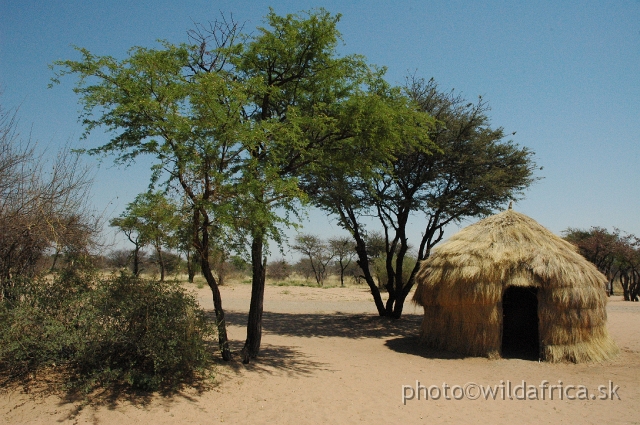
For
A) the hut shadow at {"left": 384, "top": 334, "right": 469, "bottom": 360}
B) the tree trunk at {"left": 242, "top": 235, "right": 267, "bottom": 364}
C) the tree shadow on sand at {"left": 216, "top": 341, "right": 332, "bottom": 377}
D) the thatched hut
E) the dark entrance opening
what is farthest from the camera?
the dark entrance opening

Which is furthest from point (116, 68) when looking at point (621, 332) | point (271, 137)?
point (621, 332)

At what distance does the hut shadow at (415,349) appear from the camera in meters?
10.8

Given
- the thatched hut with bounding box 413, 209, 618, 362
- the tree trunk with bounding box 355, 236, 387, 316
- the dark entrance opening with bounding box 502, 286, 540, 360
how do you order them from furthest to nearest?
the tree trunk with bounding box 355, 236, 387, 316, the dark entrance opening with bounding box 502, 286, 540, 360, the thatched hut with bounding box 413, 209, 618, 362

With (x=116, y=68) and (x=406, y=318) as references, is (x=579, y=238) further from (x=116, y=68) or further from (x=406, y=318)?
(x=116, y=68)

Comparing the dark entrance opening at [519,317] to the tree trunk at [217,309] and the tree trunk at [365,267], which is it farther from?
the tree trunk at [217,309]

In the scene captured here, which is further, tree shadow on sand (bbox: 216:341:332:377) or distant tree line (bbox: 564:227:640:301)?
distant tree line (bbox: 564:227:640:301)

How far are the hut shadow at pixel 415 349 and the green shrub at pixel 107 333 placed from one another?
5848 mm

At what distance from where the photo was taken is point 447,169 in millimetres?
15641

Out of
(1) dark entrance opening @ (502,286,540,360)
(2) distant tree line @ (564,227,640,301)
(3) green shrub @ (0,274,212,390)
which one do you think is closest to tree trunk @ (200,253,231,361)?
(3) green shrub @ (0,274,212,390)

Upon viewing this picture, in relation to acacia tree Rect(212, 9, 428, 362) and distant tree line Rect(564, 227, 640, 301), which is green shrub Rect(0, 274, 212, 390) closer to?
acacia tree Rect(212, 9, 428, 362)

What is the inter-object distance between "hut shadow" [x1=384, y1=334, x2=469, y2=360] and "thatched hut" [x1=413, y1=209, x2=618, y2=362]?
19 centimetres

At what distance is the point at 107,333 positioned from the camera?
679 centimetres

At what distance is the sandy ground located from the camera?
6.16 meters

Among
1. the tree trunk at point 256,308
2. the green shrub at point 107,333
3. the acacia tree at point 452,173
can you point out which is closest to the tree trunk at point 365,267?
the acacia tree at point 452,173
